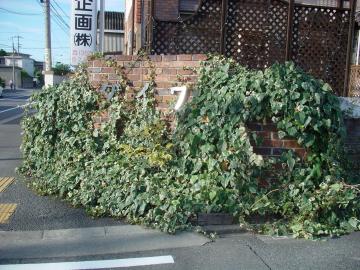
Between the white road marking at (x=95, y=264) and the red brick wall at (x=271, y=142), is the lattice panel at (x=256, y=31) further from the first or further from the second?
the white road marking at (x=95, y=264)

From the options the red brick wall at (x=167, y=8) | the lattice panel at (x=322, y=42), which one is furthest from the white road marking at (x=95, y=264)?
the red brick wall at (x=167, y=8)

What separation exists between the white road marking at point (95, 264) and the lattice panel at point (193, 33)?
4065 millimetres

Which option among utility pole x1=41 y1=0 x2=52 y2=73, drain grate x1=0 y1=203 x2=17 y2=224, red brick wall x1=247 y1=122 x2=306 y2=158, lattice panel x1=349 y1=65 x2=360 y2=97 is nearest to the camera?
drain grate x1=0 y1=203 x2=17 y2=224

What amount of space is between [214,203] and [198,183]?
0.31 m

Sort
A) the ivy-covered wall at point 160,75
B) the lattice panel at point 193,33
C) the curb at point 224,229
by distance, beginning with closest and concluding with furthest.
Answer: the curb at point 224,229 < the ivy-covered wall at point 160,75 < the lattice panel at point 193,33

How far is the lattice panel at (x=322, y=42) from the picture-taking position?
7.40m

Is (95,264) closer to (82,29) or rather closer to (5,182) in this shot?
(5,182)

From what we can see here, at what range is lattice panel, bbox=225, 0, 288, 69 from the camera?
721cm

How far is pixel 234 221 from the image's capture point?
15.3 ft

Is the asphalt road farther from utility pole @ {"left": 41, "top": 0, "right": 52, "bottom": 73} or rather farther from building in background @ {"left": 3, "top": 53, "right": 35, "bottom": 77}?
building in background @ {"left": 3, "top": 53, "right": 35, "bottom": 77}

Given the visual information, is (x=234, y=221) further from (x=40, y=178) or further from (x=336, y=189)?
(x=40, y=178)

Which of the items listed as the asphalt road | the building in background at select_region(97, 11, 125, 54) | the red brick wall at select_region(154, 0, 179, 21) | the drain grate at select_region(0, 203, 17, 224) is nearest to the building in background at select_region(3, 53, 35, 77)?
the building in background at select_region(97, 11, 125, 54)

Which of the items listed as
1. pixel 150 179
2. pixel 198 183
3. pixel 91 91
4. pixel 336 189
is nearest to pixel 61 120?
pixel 91 91

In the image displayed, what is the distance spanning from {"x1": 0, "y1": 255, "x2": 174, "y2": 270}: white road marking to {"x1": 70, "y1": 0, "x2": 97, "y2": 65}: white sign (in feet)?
18.6
